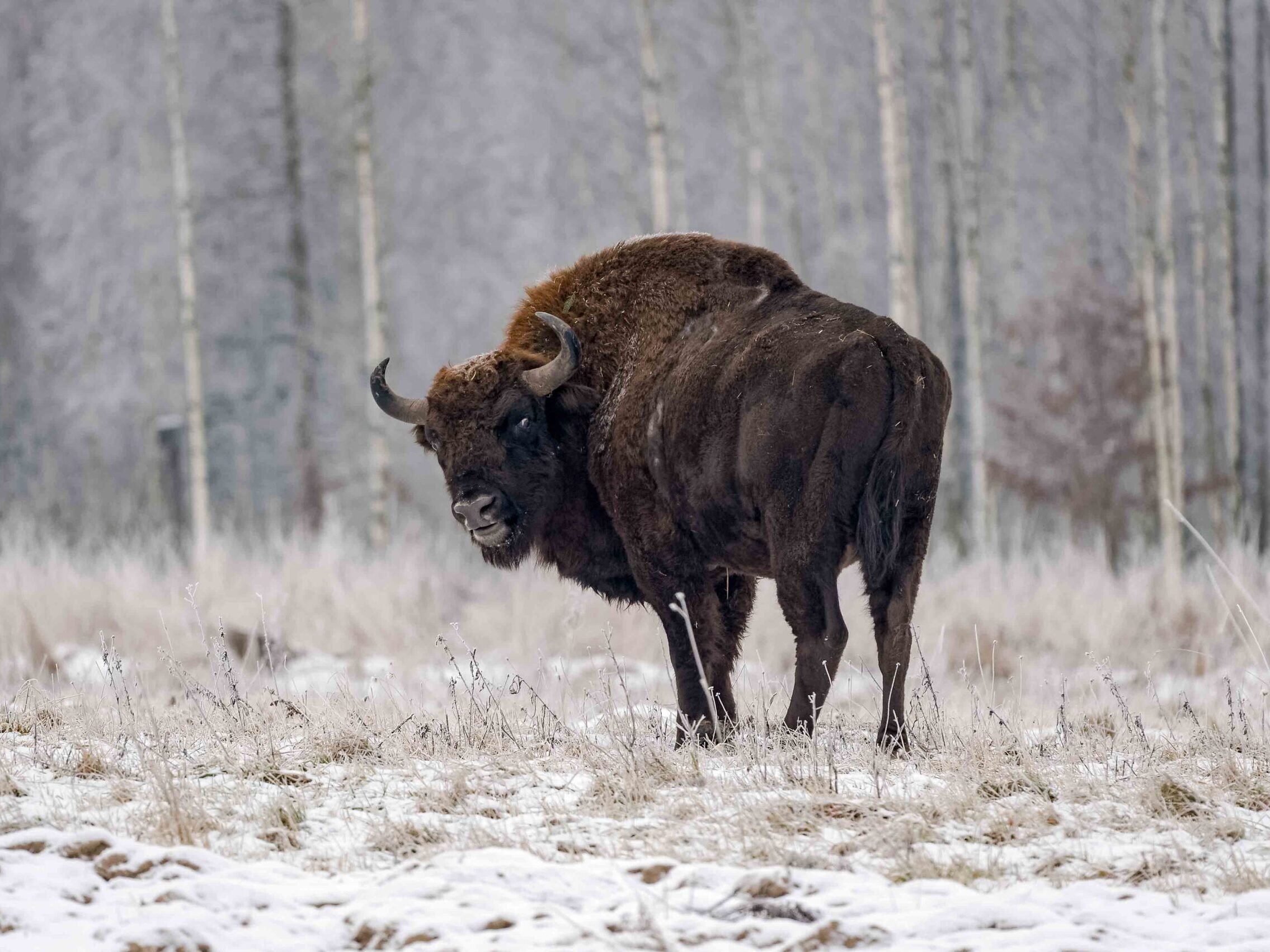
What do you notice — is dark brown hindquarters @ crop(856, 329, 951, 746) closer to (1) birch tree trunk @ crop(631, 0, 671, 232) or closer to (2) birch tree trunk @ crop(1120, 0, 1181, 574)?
(2) birch tree trunk @ crop(1120, 0, 1181, 574)

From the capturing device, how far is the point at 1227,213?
1775cm

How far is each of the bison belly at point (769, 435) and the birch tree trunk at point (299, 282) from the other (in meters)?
16.1

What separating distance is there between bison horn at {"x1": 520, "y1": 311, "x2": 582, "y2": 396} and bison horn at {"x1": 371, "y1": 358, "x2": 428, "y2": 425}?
2.16 ft

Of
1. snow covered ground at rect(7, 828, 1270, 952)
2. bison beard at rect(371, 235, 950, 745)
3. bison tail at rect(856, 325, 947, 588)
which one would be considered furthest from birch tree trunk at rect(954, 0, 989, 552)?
snow covered ground at rect(7, 828, 1270, 952)

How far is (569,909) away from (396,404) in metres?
3.63

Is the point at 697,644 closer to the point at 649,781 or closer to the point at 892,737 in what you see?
the point at 892,737

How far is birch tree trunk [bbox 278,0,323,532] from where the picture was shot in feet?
70.2

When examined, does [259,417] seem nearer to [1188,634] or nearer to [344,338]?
[344,338]

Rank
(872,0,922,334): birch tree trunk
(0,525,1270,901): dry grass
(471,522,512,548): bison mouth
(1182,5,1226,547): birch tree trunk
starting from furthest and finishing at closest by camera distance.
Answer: (1182,5,1226,547): birch tree trunk, (872,0,922,334): birch tree trunk, (471,522,512,548): bison mouth, (0,525,1270,901): dry grass

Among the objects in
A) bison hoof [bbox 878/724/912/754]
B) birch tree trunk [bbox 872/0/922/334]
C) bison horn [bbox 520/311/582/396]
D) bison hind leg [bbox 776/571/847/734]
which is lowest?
bison hoof [bbox 878/724/912/754]

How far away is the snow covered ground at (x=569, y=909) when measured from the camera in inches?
114

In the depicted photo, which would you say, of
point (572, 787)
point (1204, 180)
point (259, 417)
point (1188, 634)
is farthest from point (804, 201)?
point (572, 787)

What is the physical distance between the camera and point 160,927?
2.99m

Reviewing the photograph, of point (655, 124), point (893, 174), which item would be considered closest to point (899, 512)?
point (893, 174)
